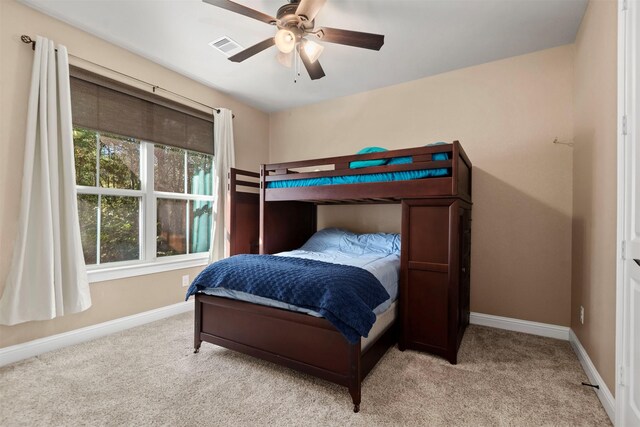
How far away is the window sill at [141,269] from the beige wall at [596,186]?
3471 millimetres

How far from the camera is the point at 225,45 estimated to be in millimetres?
2566

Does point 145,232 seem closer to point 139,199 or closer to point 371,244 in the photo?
point 139,199

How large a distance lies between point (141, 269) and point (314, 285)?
203 cm

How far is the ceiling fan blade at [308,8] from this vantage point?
1647 mm

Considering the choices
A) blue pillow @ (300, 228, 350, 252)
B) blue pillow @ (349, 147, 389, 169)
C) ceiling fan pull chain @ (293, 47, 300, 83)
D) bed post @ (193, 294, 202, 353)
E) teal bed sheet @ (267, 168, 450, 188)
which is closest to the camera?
teal bed sheet @ (267, 168, 450, 188)

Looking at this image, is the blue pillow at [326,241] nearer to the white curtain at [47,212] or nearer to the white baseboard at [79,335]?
the white baseboard at [79,335]

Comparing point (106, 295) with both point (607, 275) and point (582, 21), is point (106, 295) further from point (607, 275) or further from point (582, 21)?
point (582, 21)

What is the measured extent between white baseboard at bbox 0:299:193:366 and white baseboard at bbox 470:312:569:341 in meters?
3.12

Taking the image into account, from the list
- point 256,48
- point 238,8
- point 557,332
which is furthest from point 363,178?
point 557,332

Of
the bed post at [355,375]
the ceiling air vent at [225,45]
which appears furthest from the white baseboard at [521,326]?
the ceiling air vent at [225,45]

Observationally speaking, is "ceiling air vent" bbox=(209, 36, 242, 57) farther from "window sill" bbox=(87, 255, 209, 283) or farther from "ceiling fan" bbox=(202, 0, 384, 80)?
"window sill" bbox=(87, 255, 209, 283)

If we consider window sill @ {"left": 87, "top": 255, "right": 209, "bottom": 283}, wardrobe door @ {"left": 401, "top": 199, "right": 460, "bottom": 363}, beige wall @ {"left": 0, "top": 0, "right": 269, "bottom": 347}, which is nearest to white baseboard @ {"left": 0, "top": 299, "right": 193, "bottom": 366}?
beige wall @ {"left": 0, "top": 0, "right": 269, "bottom": 347}

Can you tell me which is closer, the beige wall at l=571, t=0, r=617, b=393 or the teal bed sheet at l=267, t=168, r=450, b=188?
the beige wall at l=571, t=0, r=617, b=393

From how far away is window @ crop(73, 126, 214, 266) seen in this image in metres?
2.53
